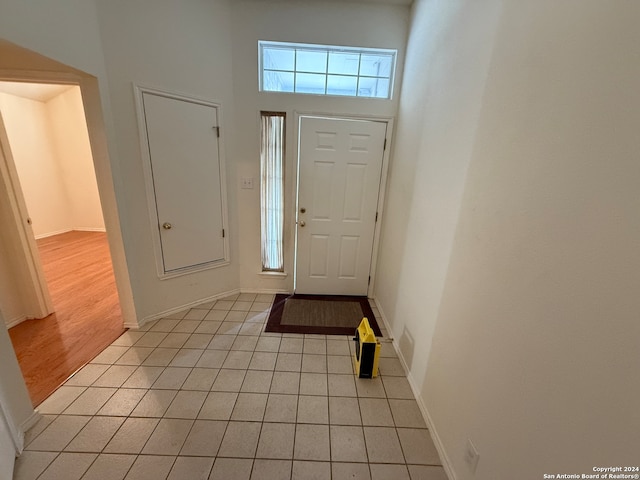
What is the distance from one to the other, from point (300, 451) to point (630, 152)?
1728mm

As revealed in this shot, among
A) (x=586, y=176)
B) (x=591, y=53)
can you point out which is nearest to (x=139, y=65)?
(x=591, y=53)

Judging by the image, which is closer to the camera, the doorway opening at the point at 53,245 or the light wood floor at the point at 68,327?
the light wood floor at the point at 68,327

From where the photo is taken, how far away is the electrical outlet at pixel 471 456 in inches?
40.4

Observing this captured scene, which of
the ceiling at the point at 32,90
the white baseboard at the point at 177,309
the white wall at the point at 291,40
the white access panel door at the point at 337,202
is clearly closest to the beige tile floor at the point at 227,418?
the white baseboard at the point at 177,309

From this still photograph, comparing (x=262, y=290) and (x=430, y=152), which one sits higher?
(x=430, y=152)

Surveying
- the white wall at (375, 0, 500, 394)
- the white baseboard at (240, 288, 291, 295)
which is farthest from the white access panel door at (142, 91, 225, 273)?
the white wall at (375, 0, 500, 394)

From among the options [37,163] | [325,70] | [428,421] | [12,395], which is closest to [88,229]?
[37,163]

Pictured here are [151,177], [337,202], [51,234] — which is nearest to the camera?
[151,177]

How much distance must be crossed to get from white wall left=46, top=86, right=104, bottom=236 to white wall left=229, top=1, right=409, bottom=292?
4281 millimetres

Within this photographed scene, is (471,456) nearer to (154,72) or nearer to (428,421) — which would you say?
(428,421)

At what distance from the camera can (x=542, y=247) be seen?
0.79 metres

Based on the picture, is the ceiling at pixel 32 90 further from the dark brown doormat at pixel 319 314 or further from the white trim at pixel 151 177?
the dark brown doormat at pixel 319 314

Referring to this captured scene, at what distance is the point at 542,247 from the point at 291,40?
264 centimetres

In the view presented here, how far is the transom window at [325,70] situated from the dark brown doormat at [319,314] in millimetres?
2226
